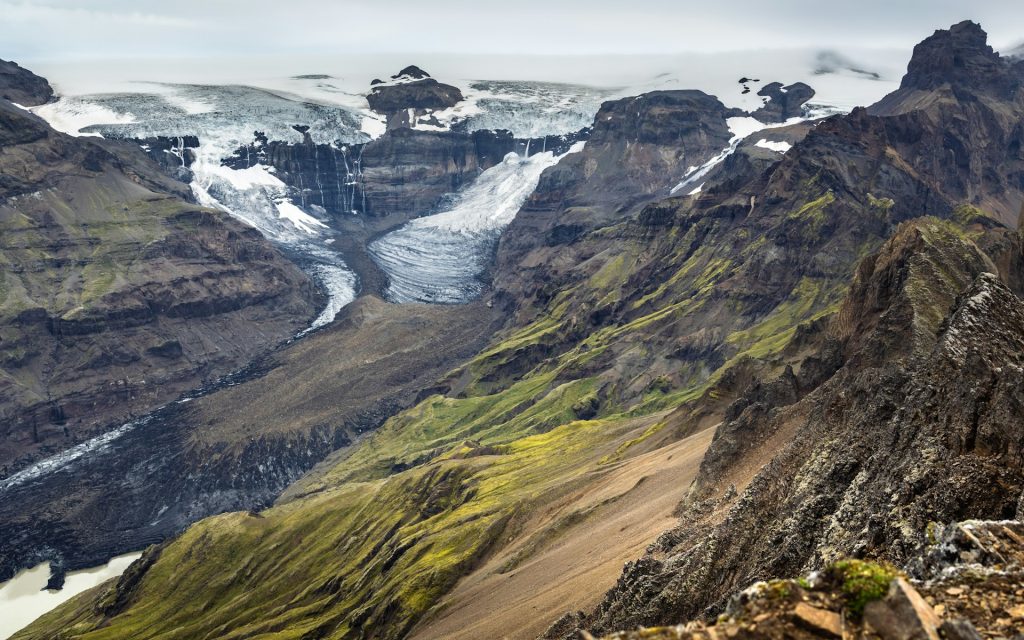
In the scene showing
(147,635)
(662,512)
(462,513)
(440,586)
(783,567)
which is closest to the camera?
(783,567)

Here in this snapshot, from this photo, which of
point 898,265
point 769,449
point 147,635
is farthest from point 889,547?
point 147,635

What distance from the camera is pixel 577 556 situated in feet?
288

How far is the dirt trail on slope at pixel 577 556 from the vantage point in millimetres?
74000

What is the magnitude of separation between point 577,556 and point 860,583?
69.1 m

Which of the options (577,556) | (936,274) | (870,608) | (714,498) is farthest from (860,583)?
(936,274)

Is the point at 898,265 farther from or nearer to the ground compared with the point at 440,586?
farther from the ground

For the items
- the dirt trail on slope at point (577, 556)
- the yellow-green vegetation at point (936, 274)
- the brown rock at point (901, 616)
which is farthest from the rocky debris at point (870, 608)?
the yellow-green vegetation at point (936, 274)

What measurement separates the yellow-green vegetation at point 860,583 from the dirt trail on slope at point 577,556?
1764 inches

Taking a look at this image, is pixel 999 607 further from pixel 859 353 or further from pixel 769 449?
pixel 859 353

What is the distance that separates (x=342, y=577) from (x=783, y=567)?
133312 mm

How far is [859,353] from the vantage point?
85938 mm

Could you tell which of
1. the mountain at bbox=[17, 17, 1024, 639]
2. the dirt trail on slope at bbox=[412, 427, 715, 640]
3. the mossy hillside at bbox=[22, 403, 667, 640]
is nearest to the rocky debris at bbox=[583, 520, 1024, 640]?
the mountain at bbox=[17, 17, 1024, 639]

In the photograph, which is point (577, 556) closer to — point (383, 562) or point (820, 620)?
point (820, 620)

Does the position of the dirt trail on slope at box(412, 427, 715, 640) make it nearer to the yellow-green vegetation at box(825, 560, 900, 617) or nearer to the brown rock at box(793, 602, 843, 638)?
the yellow-green vegetation at box(825, 560, 900, 617)
